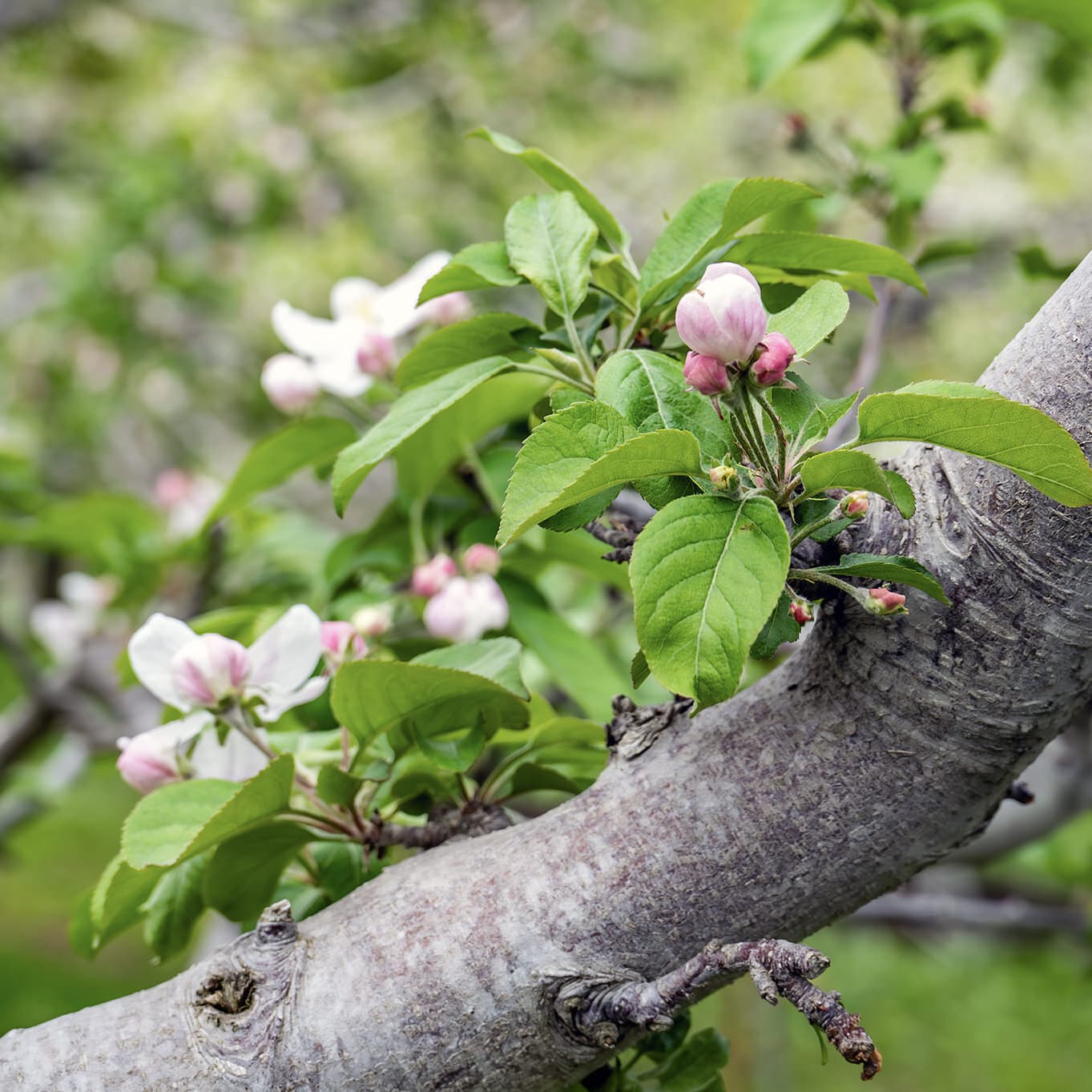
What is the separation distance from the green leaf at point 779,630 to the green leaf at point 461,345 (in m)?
0.25

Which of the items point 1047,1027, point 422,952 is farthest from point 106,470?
point 422,952

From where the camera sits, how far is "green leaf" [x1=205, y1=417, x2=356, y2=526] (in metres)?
0.85

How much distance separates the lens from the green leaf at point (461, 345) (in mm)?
670

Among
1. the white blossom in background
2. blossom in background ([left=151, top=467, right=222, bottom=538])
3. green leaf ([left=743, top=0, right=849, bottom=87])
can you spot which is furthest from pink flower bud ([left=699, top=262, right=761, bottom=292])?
the white blossom in background

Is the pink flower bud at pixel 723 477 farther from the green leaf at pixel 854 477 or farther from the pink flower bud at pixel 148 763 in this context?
the pink flower bud at pixel 148 763

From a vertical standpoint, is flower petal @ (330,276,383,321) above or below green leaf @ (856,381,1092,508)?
below

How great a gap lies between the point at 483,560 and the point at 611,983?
0.41m

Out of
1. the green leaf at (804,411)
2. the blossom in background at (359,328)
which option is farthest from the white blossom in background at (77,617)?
the green leaf at (804,411)

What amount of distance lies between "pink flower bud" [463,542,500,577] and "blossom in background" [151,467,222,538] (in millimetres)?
1020

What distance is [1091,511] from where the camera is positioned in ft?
1.67

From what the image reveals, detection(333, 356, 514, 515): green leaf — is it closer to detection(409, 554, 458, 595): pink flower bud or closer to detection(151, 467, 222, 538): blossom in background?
detection(409, 554, 458, 595): pink flower bud

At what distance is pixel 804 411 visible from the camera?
0.55 metres

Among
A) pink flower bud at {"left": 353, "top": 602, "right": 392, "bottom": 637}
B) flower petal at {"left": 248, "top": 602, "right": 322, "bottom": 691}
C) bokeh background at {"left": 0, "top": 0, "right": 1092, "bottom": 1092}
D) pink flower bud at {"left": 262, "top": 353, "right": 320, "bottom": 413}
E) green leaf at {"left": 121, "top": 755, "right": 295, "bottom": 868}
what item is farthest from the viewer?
bokeh background at {"left": 0, "top": 0, "right": 1092, "bottom": 1092}

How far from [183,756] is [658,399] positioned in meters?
0.41
